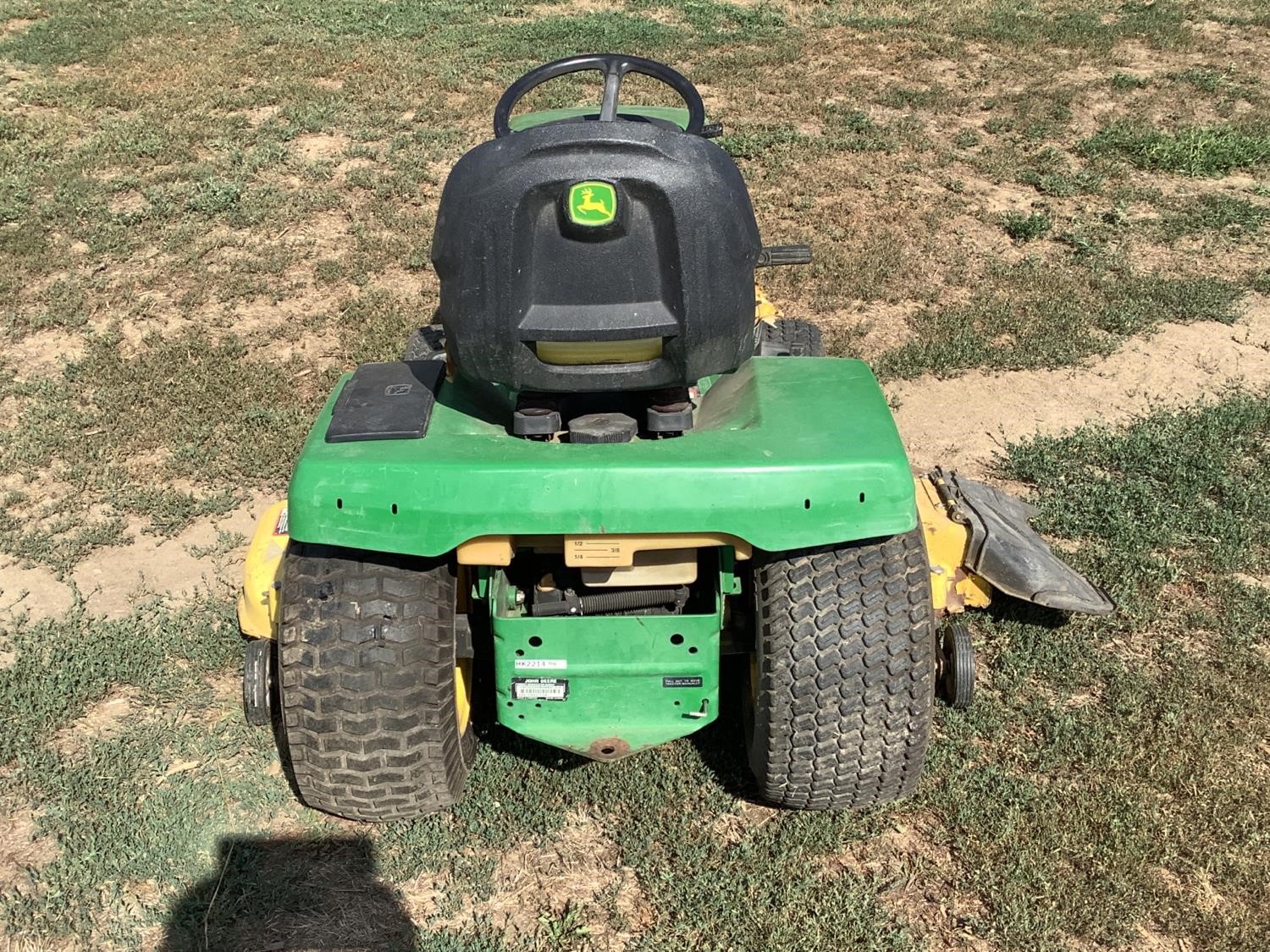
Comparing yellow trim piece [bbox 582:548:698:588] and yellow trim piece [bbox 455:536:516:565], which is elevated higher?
yellow trim piece [bbox 455:536:516:565]

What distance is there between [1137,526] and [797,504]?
244 cm

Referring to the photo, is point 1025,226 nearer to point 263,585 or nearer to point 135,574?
point 263,585

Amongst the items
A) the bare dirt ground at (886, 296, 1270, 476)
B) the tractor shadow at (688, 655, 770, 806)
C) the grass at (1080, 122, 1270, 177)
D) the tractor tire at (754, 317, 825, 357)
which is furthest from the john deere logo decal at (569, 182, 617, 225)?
the grass at (1080, 122, 1270, 177)

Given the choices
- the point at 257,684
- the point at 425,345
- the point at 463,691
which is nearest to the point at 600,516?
the point at 463,691

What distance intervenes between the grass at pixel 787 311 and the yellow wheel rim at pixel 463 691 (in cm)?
23

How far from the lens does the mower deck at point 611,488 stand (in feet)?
8.20

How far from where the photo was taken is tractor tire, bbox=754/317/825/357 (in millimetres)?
4585

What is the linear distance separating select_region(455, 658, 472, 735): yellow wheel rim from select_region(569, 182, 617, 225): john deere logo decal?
127 centimetres

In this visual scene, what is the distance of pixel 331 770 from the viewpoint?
9.37 ft

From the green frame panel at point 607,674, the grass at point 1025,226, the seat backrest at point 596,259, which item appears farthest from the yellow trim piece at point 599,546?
the grass at point 1025,226

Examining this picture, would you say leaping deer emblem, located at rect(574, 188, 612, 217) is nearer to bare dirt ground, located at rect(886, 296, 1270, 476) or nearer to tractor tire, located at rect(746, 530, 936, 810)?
tractor tire, located at rect(746, 530, 936, 810)

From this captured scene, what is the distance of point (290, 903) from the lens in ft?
9.79

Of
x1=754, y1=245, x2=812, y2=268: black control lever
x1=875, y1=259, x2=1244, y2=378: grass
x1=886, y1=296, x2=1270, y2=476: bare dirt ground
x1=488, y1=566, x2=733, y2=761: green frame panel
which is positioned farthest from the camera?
x1=875, y1=259, x2=1244, y2=378: grass

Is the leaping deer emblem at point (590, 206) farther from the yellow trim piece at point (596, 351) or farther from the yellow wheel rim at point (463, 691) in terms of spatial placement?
the yellow wheel rim at point (463, 691)
